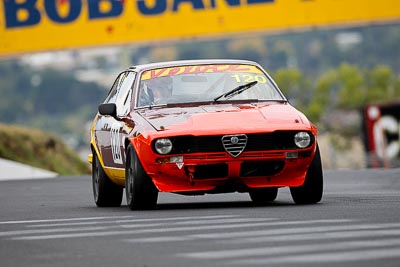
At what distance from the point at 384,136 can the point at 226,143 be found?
46.0m

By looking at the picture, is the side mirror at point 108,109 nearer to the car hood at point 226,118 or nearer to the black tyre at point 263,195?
the car hood at point 226,118

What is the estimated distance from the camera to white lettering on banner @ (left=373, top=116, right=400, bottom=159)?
5944 centimetres

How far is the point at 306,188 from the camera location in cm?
1488

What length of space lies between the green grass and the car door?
71.7 feet

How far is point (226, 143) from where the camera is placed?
14.2m

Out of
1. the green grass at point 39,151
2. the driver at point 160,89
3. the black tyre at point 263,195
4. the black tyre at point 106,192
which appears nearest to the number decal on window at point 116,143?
the driver at point 160,89

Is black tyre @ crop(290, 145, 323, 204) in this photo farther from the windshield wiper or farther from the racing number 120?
the racing number 120

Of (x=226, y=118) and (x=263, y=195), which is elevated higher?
(x=226, y=118)

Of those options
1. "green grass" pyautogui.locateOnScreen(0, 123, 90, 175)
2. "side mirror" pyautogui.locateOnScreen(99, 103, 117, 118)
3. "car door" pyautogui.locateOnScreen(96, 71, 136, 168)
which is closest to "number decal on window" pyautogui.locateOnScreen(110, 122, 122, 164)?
"car door" pyautogui.locateOnScreen(96, 71, 136, 168)

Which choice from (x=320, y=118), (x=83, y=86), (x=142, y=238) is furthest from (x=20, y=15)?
(x=83, y=86)

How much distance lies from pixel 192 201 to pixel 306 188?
245cm

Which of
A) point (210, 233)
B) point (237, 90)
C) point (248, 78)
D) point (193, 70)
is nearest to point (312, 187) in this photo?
point (237, 90)

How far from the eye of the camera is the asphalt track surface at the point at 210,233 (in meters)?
9.47

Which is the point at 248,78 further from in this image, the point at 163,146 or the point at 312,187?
the point at 163,146
